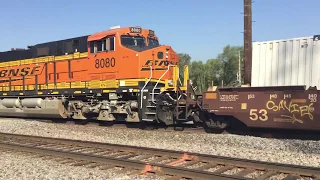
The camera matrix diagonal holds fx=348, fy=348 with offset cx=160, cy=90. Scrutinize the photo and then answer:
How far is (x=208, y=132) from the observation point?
40.7 ft

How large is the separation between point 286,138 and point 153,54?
607 cm

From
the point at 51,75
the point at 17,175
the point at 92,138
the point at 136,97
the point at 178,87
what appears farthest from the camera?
the point at 51,75

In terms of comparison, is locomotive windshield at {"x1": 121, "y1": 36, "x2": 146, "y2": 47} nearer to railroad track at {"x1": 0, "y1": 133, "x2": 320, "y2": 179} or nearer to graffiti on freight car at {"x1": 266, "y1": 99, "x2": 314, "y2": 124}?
railroad track at {"x1": 0, "y1": 133, "x2": 320, "y2": 179}

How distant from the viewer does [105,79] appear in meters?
14.9

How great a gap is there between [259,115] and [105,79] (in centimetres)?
685

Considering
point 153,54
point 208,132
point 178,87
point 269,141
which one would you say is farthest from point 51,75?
point 269,141

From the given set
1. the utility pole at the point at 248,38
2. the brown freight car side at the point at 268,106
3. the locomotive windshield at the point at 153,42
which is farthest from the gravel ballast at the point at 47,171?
the utility pole at the point at 248,38

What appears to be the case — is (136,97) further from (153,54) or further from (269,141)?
(269,141)

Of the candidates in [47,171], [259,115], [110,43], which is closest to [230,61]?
[110,43]

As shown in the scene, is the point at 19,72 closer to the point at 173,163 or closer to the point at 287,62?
the point at 287,62

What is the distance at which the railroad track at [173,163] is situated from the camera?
6.15 meters

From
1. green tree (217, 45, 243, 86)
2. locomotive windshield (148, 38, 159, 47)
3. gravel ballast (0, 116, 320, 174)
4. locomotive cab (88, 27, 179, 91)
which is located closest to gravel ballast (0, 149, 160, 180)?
gravel ballast (0, 116, 320, 174)

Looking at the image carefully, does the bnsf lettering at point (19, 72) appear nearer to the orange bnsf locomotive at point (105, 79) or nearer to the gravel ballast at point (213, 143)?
the orange bnsf locomotive at point (105, 79)

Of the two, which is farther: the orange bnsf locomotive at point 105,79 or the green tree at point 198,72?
the green tree at point 198,72
